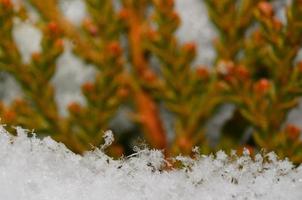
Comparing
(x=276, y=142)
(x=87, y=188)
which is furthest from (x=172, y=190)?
(x=276, y=142)

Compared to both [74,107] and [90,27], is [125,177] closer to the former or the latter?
[74,107]

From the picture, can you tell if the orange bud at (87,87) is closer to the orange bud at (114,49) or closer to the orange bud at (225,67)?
the orange bud at (114,49)

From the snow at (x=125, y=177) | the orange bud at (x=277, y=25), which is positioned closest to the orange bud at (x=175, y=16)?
the orange bud at (x=277, y=25)

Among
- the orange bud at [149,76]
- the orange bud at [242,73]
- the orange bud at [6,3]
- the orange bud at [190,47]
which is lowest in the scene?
the orange bud at [242,73]

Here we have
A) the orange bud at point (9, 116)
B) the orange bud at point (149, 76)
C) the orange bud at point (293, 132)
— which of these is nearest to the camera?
the orange bud at point (293, 132)

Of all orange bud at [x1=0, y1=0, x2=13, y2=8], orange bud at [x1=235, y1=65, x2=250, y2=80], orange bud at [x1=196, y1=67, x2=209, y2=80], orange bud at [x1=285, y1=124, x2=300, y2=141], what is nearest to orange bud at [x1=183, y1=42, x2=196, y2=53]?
orange bud at [x1=196, y1=67, x2=209, y2=80]

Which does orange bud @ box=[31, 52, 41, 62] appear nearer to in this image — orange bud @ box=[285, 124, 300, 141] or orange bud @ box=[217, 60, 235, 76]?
orange bud @ box=[217, 60, 235, 76]

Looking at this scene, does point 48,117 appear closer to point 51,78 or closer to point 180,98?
point 51,78

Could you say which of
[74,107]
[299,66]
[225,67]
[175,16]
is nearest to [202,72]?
[225,67]
